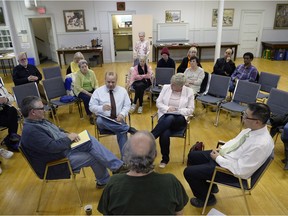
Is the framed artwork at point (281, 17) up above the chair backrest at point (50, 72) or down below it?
above

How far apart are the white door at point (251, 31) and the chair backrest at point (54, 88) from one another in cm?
896

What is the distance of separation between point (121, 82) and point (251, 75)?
12.4ft

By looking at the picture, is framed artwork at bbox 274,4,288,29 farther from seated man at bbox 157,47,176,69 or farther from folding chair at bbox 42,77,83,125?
folding chair at bbox 42,77,83,125

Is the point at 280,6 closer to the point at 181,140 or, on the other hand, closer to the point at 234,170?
the point at 181,140

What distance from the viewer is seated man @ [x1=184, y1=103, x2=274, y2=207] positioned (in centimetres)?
193

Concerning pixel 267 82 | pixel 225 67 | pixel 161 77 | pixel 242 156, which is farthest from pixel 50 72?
pixel 267 82

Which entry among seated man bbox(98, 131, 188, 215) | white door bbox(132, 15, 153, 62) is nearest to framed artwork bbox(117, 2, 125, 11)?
white door bbox(132, 15, 153, 62)

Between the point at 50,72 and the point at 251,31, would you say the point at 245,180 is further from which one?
the point at 251,31

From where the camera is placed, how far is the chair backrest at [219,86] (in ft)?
13.6

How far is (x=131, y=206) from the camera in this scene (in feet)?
4.11

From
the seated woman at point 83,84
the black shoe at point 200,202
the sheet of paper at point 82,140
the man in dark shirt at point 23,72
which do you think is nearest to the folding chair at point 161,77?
the seated woman at point 83,84

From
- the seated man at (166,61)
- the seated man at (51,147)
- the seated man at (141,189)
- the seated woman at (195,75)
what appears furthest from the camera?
the seated man at (166,61)

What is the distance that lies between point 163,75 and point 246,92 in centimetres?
173

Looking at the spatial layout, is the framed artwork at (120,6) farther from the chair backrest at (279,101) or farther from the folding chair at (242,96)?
the chair backrest at (279,101)
